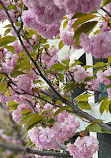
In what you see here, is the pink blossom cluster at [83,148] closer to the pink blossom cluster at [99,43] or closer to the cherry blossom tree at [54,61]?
the cherry blossom tree at [54,61]

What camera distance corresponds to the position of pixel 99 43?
0.88 meters

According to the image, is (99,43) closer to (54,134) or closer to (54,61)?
(54,134)

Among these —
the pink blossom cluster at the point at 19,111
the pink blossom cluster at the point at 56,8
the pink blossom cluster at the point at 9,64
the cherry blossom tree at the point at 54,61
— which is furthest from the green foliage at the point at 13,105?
the pink blossom cluster at the point at 56,8

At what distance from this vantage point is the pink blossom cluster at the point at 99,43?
85 centimetres

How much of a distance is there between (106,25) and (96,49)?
0.10 metres

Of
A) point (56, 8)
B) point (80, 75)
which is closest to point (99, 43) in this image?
point (56, 8)

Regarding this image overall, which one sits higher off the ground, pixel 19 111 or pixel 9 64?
pixel 9 64

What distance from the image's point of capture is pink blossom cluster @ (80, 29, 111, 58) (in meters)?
0.85

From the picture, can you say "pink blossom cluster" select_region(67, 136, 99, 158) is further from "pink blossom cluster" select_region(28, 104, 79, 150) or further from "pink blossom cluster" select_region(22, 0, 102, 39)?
"pink blossom cluster" select_region(22, 0, 102, 39)

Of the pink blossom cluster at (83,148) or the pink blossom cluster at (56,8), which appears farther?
the pink blossom cluster at (83,148)

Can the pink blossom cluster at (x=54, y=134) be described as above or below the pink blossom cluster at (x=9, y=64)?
below

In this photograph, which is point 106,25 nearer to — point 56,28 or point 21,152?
point 56,28

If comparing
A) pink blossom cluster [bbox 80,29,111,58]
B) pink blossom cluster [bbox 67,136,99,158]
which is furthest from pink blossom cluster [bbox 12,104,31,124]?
pink blossom cluster [bbox 80,29,111,58]

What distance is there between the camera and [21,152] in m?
0.32
